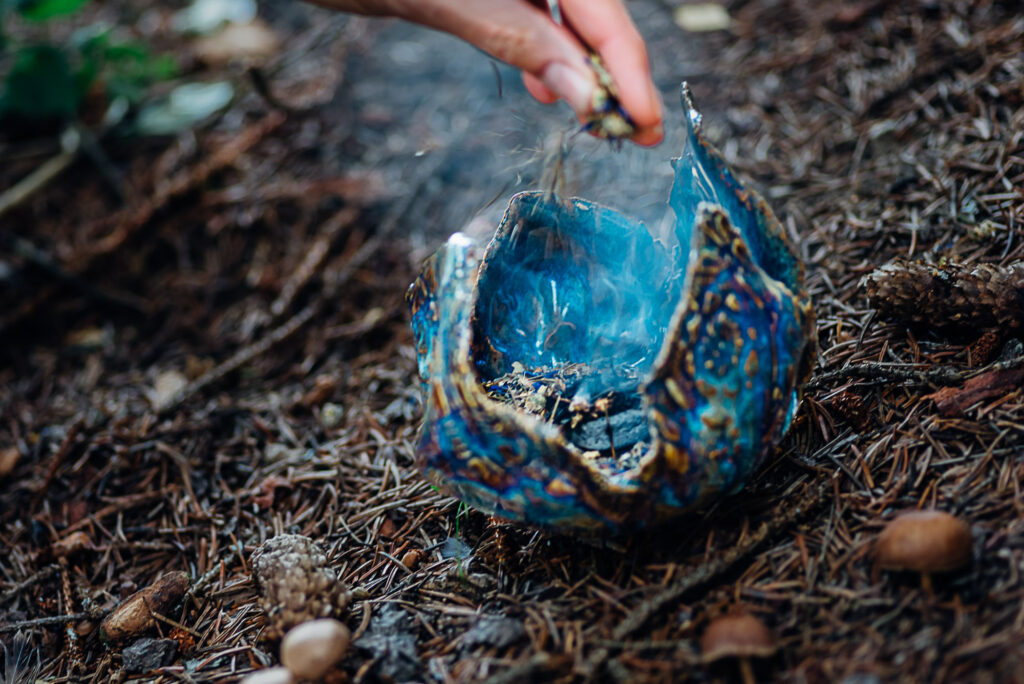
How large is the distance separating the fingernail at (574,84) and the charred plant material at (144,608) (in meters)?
1.77

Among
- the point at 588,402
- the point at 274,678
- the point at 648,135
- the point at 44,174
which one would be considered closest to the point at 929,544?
the point at 588,402

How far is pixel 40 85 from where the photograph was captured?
395cm

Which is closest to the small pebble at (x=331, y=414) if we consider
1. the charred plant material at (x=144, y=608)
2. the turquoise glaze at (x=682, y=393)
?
the charred plant material at (x=144, y=608)

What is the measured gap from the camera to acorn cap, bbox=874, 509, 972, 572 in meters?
1.36

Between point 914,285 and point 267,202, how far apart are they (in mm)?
3162

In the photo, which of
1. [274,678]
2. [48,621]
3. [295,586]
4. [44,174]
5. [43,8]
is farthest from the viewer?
[44,174]

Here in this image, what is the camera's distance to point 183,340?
3322 mm

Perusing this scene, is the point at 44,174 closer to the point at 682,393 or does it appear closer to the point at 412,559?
the point at 412,559

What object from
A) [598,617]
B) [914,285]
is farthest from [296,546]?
[914,285]

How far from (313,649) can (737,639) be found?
2.97 feet

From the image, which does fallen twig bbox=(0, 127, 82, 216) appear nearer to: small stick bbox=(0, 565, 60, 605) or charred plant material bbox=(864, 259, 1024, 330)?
small stick bbox=(0, 565, 60, 605)

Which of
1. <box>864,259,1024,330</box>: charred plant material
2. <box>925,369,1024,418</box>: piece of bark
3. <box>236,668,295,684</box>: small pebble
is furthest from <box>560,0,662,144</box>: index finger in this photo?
<box>236,668,295,684</box>: small pebble

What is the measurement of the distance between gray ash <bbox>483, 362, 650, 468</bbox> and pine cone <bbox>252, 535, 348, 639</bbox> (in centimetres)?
65

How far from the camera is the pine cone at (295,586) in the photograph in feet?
5.49
